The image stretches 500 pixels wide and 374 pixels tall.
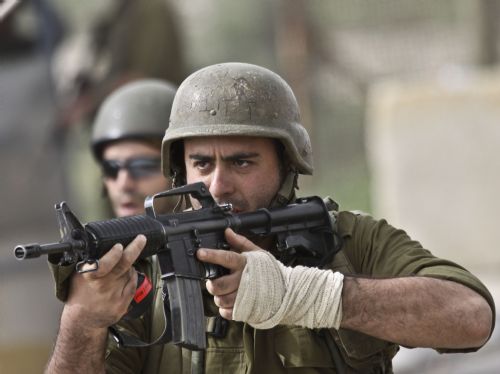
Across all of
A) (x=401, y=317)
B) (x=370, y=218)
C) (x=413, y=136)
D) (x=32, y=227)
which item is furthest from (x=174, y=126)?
(x=413, y=136)

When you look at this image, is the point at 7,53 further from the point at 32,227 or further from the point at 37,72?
the point at 32,227

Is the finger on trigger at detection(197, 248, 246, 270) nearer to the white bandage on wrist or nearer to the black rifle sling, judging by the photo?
the white bandage on wrist

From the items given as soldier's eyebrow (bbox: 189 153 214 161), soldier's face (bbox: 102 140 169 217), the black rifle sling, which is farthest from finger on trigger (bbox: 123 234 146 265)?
soldier's face (bbox: 102 140 169 217)

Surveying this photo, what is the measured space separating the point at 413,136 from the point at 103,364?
9.79 meters

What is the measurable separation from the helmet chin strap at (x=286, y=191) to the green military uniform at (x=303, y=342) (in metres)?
0.28

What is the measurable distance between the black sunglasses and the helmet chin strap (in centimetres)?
203

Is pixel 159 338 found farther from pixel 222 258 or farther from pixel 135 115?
pixel 135 115

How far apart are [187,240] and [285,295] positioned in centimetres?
35

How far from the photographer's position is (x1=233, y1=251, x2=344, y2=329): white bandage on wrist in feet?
13.0

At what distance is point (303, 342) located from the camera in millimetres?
4309

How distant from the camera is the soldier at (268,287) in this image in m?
3.97

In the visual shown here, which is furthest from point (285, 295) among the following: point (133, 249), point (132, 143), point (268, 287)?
point (132, 143)

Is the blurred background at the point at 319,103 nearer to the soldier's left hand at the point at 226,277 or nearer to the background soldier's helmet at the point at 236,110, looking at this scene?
→ the background soldier's helmet at the point at 236,110

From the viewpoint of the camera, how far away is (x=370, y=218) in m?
4.48
